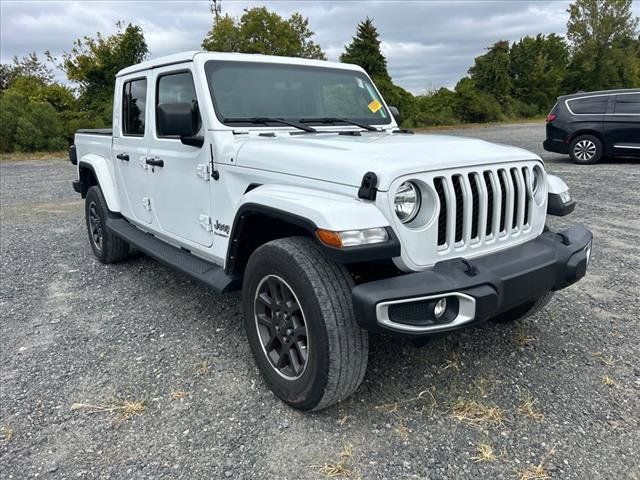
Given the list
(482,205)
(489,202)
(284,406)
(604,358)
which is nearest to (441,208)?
(482,205)

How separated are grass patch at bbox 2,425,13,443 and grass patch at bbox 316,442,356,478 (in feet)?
5.27

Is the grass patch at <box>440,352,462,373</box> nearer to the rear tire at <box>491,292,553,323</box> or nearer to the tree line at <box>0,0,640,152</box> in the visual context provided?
the rear tire at <box>491,292,553,323</box>

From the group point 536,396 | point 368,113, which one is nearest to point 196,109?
point 368,113

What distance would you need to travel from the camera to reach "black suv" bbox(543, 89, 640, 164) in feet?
34.7

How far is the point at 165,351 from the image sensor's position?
339 centimetres

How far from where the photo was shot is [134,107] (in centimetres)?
439

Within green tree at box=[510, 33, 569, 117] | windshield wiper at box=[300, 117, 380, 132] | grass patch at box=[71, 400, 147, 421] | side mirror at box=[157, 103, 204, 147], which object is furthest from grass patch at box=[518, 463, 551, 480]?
green tree at box=[510, 33, 569, 117]

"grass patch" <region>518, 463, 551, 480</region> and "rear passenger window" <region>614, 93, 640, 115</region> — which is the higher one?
"rear passenger window" <region>614, 93, 640, 115</region>

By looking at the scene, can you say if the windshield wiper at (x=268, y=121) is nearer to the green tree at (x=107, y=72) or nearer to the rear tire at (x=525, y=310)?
the rear tire at (x=525, y=310)

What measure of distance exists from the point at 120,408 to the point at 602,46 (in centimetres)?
5385

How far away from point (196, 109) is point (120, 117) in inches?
66.2

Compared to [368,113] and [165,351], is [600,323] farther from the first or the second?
[165,351]

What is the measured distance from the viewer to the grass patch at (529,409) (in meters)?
2.56

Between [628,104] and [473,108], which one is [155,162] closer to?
[628,104]
